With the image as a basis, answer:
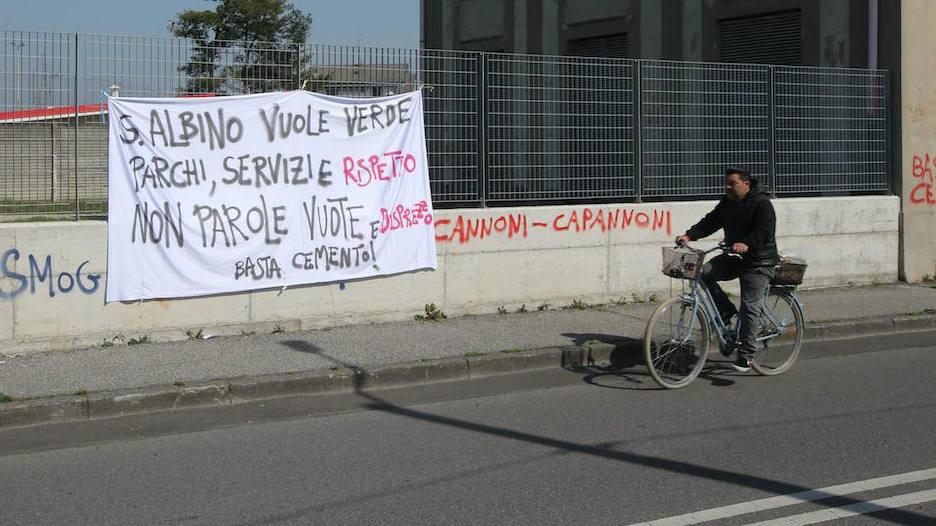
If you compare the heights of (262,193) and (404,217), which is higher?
(262,193)

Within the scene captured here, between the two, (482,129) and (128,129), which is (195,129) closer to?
(128,129)

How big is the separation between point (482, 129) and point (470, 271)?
149 cm

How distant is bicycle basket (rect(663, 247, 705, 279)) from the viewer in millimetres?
8289

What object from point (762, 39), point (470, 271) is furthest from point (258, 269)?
point (762, 39)

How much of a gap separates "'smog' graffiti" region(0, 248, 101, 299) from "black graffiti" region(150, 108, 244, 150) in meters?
1.32

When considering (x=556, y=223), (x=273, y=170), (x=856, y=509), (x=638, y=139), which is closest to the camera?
(x=856, y=509)

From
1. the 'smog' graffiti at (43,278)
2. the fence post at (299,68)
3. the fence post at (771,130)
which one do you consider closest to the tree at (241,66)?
the fence post at (299,68)

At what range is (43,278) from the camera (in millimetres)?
8969

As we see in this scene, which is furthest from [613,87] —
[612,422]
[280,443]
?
[280,443]

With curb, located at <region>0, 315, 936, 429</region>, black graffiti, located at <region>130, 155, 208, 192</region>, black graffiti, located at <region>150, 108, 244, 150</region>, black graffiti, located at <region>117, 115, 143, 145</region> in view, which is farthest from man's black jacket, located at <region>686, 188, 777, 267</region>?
black graffiti, located at <region>117, 115, 143, 145</region>

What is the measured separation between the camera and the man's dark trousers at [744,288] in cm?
859

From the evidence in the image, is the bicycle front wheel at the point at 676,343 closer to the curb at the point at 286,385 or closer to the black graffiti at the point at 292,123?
the curb at the point at 286,385

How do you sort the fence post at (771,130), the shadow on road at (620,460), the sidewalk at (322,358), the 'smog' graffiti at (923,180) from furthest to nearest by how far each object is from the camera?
the 'smog' graffiti at (923,180) → the fence post at (771,130) → the sidewalk at (322,358) → the shadow on road at (620,460)

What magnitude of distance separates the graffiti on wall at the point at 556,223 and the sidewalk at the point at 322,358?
→ 840mm
